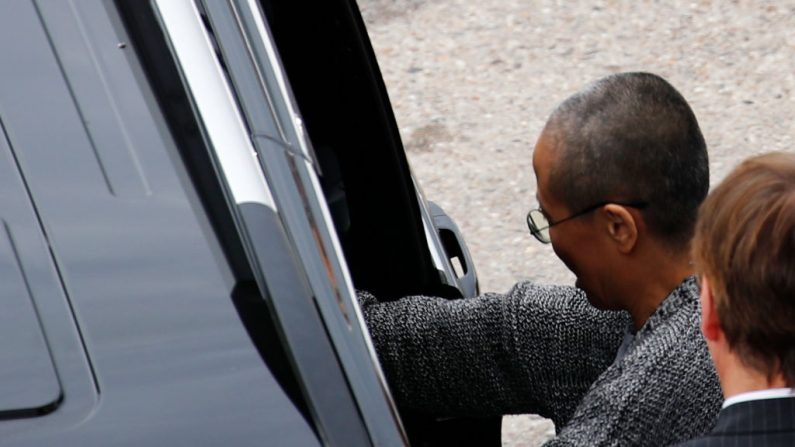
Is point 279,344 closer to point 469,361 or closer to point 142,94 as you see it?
point 142,94

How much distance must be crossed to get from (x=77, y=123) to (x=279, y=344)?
12.9 inches

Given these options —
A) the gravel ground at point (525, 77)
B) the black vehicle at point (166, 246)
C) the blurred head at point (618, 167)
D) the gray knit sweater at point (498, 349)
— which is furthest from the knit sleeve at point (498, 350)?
the gravel ground at point (525, 77)

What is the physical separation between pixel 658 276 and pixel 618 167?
0.17 m

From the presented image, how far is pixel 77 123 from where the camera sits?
144cm

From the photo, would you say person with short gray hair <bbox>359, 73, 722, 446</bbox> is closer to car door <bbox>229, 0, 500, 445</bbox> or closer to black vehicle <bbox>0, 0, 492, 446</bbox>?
car door <bbox>229, 0, 500, 445</bbox>

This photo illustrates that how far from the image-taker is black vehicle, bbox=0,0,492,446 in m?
1.37

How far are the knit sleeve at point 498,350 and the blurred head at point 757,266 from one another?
1.99ft

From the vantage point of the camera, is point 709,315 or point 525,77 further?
point 525,77

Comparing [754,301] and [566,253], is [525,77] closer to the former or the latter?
[566,253]

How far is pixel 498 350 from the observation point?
2.10m

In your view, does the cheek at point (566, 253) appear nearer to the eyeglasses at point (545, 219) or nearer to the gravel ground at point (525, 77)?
the eyeglasses at point (545, 219)

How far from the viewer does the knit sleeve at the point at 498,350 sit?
6.76 feet

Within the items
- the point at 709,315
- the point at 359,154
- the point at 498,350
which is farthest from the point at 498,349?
the point at 709,315

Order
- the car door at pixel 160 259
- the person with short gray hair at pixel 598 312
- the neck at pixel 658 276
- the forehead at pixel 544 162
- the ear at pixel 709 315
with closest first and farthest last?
the car door at pixel 160 259 < the ear at pixel 709 315 < the person with short gray hair at pixel 598 312 < the neck at pixel 658 276 < the forehead at pixel 544 162
